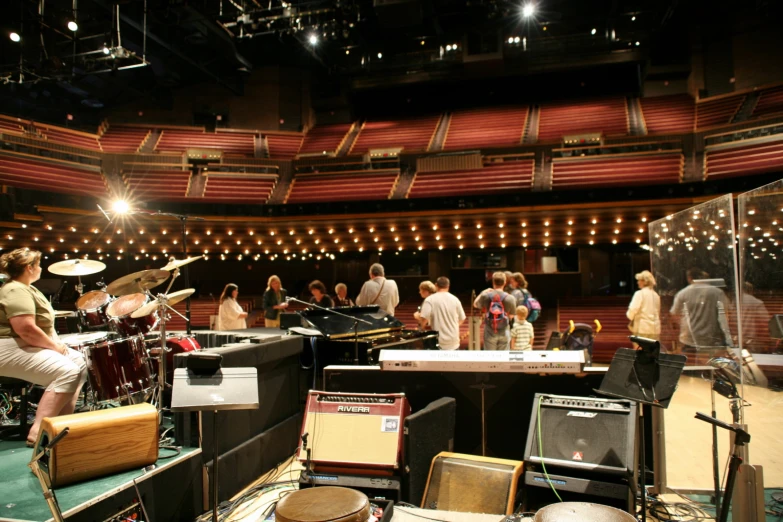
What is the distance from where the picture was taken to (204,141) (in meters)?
14.6

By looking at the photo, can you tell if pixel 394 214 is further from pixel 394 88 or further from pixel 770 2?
pixel 770 2

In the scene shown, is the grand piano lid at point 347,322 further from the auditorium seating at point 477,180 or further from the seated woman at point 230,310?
the auditorium seating at point 477,180

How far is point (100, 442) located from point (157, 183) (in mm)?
11127

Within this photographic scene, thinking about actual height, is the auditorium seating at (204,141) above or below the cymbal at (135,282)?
above

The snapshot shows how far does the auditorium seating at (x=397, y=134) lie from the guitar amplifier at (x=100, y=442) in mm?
11675

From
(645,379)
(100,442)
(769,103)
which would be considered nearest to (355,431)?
(100,442)

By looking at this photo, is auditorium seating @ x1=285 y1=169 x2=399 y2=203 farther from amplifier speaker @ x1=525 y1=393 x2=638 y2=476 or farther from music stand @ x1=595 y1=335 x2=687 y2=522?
music stand @ x1=595 y1=335 x2=687 y2=522

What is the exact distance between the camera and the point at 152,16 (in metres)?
11.1

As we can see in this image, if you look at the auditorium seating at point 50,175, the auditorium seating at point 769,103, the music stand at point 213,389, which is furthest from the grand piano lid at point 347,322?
the auditorium seating at point 769,103

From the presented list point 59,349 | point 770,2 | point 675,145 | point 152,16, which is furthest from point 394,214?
point 770,2

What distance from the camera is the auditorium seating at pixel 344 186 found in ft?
38.2

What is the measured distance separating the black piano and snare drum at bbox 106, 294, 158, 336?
1.37 m

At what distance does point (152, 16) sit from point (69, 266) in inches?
373

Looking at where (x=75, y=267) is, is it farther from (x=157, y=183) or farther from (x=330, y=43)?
(x=330, y=43)
